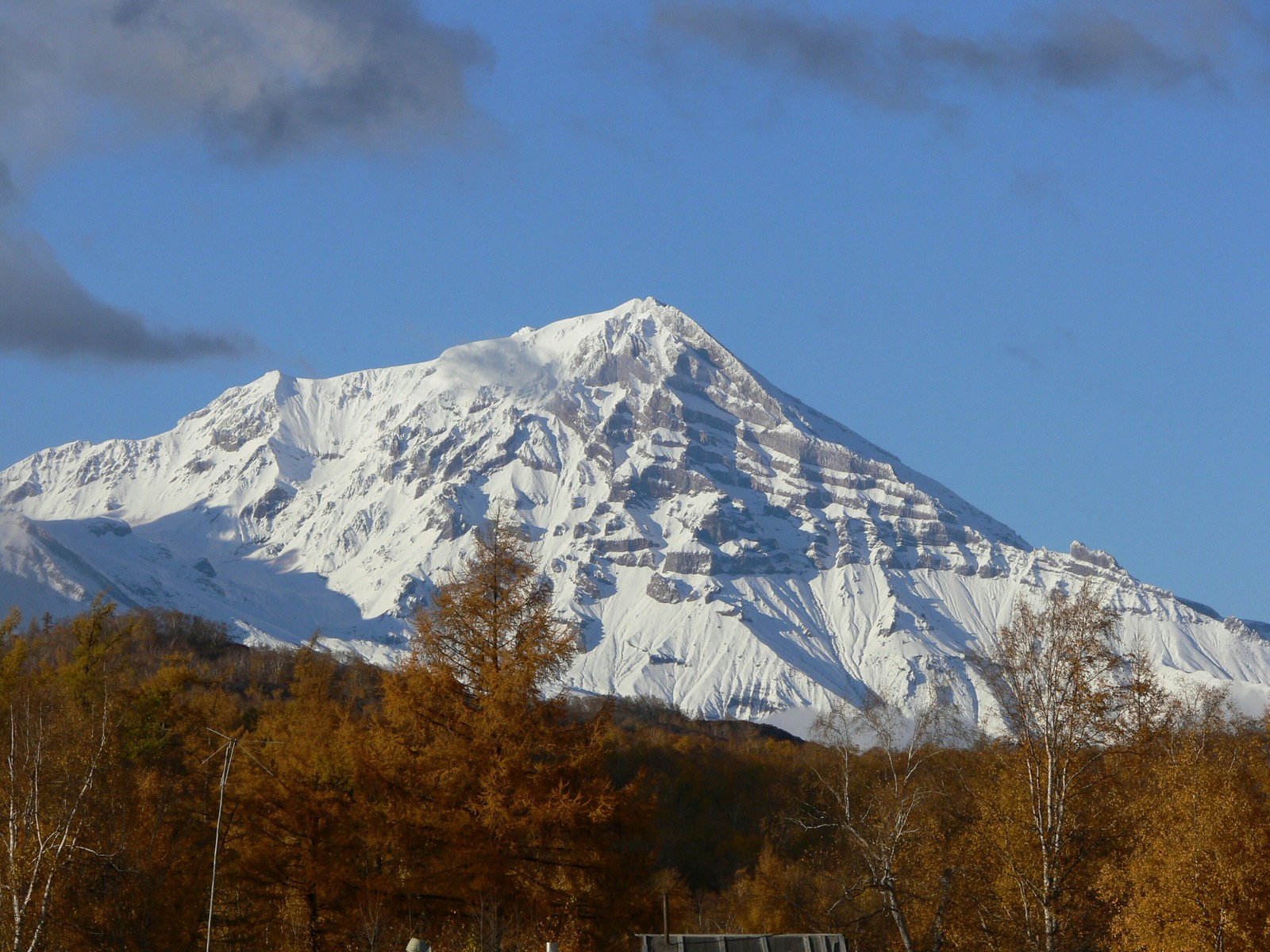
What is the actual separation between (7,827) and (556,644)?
54.3 feet

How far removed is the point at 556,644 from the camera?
34.1m

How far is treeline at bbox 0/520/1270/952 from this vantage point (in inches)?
1288

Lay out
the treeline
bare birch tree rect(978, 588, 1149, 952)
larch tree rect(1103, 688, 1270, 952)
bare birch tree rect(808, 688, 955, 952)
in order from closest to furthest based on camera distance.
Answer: the treeline → larch tree rect(1103, 688, 1270, 952) → bare birch tree rect(808, 688, 955, 952) → bare birch tree rect(978, 588, 1149, 952)

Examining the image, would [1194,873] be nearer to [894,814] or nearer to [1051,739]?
[1051,739]

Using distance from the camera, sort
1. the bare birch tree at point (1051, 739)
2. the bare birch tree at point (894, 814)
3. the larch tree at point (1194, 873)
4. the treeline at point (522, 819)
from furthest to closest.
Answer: the bare birch tree at point (1051, 739)
the bare birch tree at point (894, 814)
the larch tree at point (1194, 873)
the treeline at point (522, 819)

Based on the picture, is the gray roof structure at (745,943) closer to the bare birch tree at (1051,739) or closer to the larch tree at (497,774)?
the larch tree at (497,774)

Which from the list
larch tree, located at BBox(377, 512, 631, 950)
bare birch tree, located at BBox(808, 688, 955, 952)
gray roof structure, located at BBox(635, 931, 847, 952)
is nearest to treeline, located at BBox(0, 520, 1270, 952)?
larch tree, located at BBox(377, 512, 631, 950)

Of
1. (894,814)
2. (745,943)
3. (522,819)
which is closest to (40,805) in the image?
(522,819)

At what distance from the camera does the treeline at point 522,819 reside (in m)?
32.7

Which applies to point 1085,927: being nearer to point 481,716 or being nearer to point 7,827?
point 481,716

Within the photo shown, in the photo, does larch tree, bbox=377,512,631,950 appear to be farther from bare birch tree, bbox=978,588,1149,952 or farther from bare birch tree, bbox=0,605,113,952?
bare birch tree, bbox=978,588,1149,952

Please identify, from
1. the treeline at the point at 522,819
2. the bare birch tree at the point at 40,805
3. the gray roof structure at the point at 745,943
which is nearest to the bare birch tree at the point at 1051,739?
the treeline at the point at 522,819

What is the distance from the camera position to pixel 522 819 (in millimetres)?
31703

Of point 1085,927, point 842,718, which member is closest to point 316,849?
point 842,718
